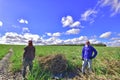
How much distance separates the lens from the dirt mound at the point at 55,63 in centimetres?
1787

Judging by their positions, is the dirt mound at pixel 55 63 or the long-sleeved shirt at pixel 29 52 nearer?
the long-sleeved shirt at pixel 29 52

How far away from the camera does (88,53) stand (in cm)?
1612

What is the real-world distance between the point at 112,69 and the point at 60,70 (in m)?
15.6

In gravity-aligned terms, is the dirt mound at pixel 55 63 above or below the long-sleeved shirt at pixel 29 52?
below

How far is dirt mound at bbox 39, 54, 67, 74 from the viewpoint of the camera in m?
17.9

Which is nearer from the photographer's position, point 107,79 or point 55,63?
point 107,79

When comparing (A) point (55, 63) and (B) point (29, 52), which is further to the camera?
(A) point (55, 63)

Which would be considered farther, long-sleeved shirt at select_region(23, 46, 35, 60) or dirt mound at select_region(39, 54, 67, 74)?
dirt mound at select_region(39, 54, 67, 74)

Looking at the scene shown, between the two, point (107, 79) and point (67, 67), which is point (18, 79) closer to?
point (67, 67)

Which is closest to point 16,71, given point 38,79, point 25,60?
point 25,60

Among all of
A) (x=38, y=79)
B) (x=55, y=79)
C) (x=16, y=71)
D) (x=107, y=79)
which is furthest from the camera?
(x=16, y=71)

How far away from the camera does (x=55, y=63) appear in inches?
731

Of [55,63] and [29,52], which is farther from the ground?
[29,52]

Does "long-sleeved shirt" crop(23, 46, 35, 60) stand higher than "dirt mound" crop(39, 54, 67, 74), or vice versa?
"long-sleeved shirt" crop(23, 46, 35, 60)
